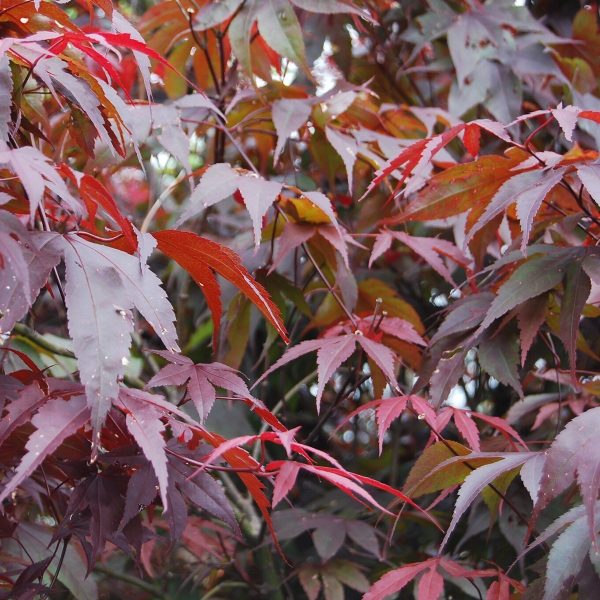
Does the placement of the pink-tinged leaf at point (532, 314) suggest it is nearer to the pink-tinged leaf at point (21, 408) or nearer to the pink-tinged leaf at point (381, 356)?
the pink-tinged leaf at point (381, 356)

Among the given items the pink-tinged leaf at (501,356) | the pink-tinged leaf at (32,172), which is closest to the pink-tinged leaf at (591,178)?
the pink-tinged leaf at (501,356)

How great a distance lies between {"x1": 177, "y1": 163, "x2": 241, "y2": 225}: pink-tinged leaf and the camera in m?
0.81

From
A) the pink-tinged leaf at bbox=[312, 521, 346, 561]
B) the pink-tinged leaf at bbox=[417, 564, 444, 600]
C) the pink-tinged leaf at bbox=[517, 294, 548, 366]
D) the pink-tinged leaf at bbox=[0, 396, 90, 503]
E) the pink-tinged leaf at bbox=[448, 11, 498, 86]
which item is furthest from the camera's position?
the pink-tinged leaf at bbox=[448, 11, 498, 86]

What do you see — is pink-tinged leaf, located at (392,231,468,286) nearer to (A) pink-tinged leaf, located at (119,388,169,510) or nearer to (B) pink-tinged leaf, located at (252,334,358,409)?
(B) pink-tinged leaf, located at (252,334,358,409)

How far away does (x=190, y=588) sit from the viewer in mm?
1347

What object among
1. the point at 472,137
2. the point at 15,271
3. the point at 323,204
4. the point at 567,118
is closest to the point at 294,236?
the point at 323,204

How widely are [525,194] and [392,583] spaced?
373mm

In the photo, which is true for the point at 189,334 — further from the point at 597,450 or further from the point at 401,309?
the point at 597,450

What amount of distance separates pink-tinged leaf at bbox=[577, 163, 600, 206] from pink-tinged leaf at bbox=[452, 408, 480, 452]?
0.25m

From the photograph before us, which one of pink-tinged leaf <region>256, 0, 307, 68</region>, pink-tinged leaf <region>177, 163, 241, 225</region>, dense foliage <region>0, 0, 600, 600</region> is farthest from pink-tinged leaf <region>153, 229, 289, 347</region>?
pink-tinged leaf <region>256, 0, 307, 68</region>

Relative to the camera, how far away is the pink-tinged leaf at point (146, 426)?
21.4 inches

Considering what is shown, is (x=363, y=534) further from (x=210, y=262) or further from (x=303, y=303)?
(x=210, y=262)

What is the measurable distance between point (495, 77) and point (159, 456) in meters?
0.92

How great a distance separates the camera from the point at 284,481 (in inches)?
24.8
